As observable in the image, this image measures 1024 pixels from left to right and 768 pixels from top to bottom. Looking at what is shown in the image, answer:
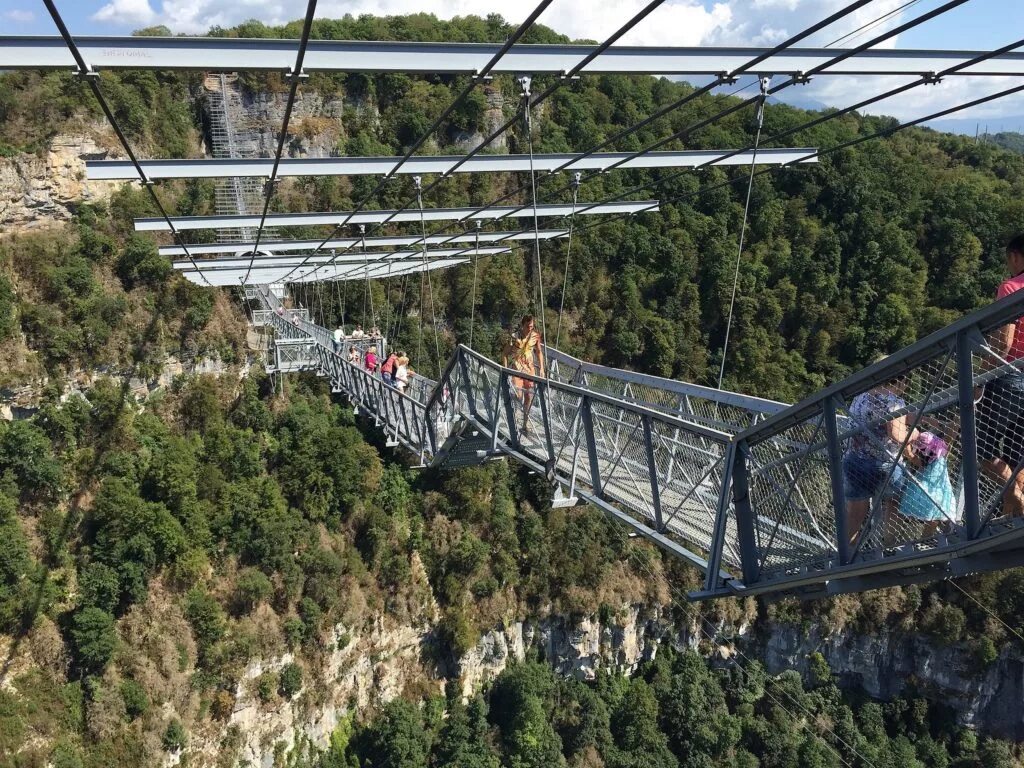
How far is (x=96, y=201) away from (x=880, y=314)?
87.1 feet

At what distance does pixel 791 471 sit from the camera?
3.78 m

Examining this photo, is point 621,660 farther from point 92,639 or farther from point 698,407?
point 698,407

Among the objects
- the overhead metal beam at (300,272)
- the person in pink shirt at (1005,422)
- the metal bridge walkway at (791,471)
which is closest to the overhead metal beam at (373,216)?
the overhead metal beam at (300,272)

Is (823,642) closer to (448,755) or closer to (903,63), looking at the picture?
(448,755)

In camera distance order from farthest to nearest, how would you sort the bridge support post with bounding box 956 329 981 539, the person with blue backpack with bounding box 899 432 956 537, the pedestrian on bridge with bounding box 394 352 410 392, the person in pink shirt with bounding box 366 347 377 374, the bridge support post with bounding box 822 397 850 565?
the person in pink shirt with bounding box 366 347 377 374 → the pedestrian on bridge with bounding box 394 352 410 392 → the bridge support post with bounding box 822 397 850 565 → the person with blue backpack with bounding box 899 432 956 537 → the bridge support post with bounding box 956 329 981 539

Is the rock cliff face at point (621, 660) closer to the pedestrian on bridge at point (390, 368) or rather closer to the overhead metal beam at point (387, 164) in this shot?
the pedestrian on bridge at point (390, 368)

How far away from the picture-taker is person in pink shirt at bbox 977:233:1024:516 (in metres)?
2.63

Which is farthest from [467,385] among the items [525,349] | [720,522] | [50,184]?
[50,184]

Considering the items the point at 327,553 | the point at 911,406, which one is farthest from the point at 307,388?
the point at 911,406

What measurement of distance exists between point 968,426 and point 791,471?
1.21 metres

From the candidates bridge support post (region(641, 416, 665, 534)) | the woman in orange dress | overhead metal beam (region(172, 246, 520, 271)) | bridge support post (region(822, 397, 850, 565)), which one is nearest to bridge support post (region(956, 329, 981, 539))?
bridge support post (region(822, 397, 850, 565))

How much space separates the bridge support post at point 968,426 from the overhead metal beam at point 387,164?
6182 mm

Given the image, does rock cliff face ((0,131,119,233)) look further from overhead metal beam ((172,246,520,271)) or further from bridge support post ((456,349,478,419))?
bridge support post ((456,349,478,419))

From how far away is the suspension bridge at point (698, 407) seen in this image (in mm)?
2883
